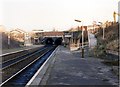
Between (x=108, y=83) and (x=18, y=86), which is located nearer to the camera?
(x=108, y=83)

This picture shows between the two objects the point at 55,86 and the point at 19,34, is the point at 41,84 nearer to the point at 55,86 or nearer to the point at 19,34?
the point at 55,86

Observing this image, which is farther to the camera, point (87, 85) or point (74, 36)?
point (74, 36)

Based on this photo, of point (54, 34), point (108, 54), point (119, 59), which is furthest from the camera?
point (54, 34)

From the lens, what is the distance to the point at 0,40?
246ft

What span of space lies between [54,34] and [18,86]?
109 m

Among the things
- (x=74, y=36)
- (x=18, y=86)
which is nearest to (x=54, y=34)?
(x=74, y=36)

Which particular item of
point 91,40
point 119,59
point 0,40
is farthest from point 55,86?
point 0,40

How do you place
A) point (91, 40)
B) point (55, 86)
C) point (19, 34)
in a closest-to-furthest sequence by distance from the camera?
point (55, 86) → point (91, 40) → point (19, 34)

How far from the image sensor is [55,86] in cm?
1322

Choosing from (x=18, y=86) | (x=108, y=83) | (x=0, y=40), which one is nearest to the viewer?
(x=108, y=83)

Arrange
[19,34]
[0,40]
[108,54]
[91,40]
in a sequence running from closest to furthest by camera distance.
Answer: [108,54], [91,40], [0,40], [19,34]

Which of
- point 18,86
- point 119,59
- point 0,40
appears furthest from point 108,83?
point 0,40

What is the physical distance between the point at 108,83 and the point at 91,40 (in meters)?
41.2

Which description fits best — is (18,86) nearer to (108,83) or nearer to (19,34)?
(108,83)
